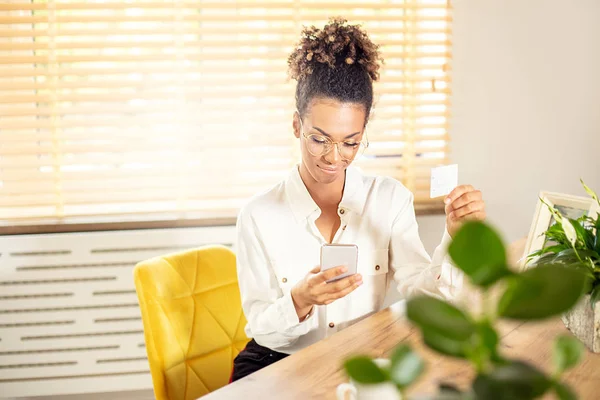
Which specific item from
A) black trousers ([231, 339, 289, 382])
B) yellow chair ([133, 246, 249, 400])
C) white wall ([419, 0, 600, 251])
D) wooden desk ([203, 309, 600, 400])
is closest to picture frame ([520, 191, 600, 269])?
wooden desk ([203, 309, 600, 400])

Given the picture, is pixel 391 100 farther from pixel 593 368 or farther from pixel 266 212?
pixel 593 368

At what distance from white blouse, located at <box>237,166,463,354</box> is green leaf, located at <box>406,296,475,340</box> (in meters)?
1.26

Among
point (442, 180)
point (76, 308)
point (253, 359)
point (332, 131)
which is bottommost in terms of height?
point (76, 308)

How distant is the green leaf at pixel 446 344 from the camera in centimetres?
35

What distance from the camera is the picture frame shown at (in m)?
1.60

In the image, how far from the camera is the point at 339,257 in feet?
4.42

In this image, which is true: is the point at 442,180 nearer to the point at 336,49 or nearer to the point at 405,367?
the point at 336,49

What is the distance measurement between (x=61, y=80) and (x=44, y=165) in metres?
0.36

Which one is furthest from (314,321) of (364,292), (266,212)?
(266,212)

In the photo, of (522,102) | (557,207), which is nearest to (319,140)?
(557,207)

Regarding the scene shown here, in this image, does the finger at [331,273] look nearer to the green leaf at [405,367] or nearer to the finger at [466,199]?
the finger at [466,199]

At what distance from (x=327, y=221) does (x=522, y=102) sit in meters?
1.47

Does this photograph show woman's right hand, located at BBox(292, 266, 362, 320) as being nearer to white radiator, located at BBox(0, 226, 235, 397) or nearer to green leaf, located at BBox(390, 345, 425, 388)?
green leaf, located at BBox(390, 345, 425, 388)

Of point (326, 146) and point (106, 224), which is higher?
point (326, 146)
